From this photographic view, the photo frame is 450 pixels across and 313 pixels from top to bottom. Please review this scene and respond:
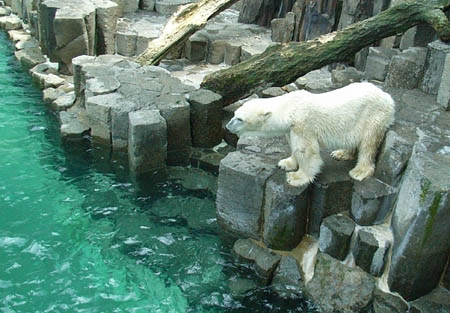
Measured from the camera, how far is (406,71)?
642cm

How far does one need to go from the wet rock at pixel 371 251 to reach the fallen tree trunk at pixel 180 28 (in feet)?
18.6

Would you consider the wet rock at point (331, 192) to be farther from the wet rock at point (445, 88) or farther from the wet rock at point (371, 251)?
the wet rock at point (445, 88)

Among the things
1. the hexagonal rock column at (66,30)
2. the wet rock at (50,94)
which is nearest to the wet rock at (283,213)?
the wet rock at (50,94)

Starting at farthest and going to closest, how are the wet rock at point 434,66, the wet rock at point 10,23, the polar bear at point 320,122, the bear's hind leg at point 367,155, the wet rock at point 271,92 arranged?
the wet rock at point 10,23 → the wet rock at point 271,92 → the wet rock at point 434,66 → the bear's hind leg at point 367,155 → the polar bear at point 320,122

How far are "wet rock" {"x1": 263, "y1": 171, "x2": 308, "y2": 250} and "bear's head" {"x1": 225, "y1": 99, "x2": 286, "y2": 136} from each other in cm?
59

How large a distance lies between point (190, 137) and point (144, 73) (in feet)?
5.48

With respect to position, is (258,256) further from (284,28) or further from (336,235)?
(284,28)

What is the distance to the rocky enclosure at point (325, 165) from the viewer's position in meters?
4.82

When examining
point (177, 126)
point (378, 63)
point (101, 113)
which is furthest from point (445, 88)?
point (101, 113)

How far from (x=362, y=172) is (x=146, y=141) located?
3.07 meters

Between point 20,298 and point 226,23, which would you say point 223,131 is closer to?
point 20,298

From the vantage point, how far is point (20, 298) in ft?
16.8

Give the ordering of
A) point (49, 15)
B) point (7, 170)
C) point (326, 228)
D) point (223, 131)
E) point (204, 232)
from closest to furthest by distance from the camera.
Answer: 1. point (326, 228)
2. point (204, 232)
3. point (7, 170)
4. point (223, 131)
5. point (49, 15)

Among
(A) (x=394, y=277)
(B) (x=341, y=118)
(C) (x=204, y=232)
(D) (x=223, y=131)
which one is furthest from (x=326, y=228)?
(D) (x=223, y=131)
